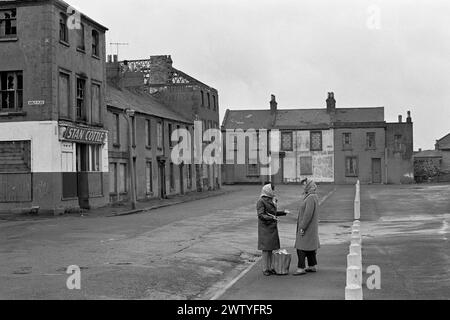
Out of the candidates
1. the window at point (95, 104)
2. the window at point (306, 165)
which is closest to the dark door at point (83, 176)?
the window at point (95, 104)

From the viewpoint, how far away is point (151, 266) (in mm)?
12688

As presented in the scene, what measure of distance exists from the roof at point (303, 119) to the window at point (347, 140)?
2.27 meters

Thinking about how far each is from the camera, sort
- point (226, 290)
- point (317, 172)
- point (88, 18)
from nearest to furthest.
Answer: point (226, 290), point (88, 18), point (317, 172)

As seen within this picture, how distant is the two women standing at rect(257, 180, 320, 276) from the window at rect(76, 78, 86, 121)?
854 inches

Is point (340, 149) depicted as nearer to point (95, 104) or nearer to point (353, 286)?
point (95, 104)

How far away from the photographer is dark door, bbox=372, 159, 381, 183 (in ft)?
233

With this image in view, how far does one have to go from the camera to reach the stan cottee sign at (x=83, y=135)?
95.3 ft

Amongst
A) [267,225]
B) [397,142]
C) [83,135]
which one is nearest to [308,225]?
[267,225]

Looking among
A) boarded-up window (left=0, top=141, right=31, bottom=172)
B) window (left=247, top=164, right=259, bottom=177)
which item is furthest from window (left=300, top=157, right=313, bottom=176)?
boarded-up window (left=0, top=141, right=31, bottom=172)

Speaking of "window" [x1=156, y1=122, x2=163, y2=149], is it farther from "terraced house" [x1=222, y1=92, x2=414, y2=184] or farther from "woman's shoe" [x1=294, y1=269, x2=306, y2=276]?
"woman's shoe" [x1=294, y1=269, x2=306, y2=276]

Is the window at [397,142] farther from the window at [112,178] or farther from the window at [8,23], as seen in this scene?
the window at [8,23]

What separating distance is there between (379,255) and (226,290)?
5.36 m
